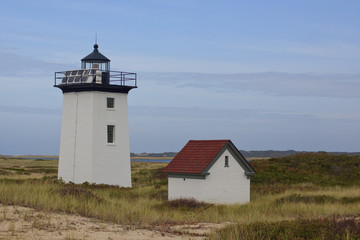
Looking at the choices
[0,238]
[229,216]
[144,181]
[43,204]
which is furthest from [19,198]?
[144,181]

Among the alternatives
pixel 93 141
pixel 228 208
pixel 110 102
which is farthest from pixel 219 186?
pixel 110 102

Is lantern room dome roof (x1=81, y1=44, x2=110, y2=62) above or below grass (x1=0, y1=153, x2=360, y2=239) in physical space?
above

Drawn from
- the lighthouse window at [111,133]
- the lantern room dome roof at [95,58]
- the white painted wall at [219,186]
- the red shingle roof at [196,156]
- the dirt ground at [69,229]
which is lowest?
the dirt ground at [69,229]

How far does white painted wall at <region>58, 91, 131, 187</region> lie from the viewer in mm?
31266

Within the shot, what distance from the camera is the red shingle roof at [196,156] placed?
25.6m

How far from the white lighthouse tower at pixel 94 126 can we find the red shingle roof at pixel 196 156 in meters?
6.06

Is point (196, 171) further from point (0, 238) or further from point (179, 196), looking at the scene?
point (0, 238)

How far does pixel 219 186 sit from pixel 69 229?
13702 millimetres

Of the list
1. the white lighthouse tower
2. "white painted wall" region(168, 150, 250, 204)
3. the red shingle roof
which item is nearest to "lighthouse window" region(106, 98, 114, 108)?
the white lighthouse tower

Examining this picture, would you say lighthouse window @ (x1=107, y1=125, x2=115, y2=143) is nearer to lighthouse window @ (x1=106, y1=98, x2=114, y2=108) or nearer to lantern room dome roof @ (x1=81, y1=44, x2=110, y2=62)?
lighthouse window @ (x1=106, y1=98, x2=114, y2=108)

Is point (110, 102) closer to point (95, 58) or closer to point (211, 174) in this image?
point (95, 58)

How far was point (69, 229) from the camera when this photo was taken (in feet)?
42.3

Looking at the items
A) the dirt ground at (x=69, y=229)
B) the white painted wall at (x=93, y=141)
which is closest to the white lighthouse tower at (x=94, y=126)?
the white painted wall at (x=93, y=141)

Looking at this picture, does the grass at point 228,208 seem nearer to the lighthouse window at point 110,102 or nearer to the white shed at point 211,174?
the white shed at point 211,174
